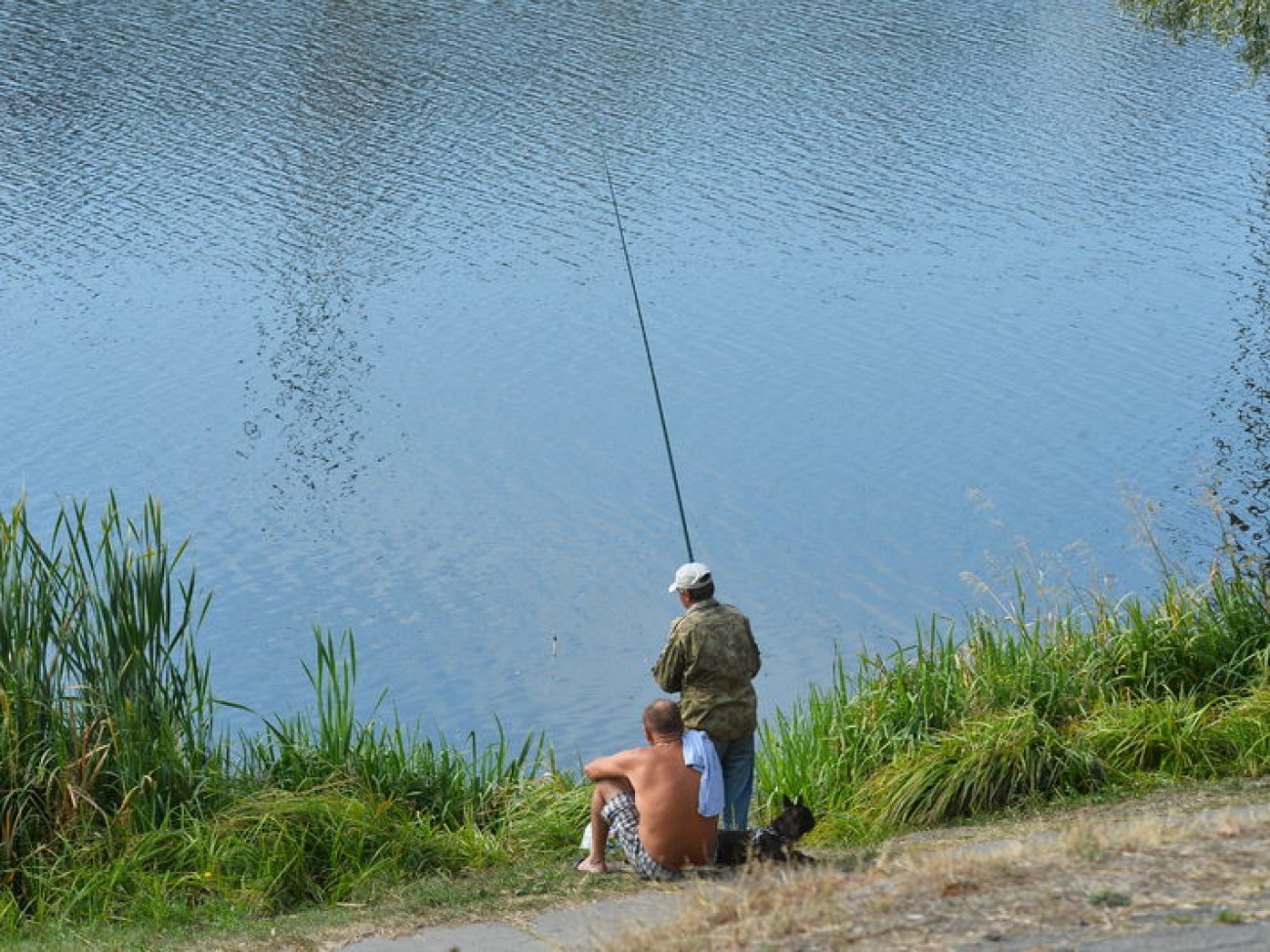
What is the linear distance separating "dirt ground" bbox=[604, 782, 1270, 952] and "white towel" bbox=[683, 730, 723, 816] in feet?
1.75

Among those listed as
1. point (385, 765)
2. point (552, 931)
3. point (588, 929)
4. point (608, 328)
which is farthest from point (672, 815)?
point (608, 328)

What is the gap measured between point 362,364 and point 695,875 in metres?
14.3

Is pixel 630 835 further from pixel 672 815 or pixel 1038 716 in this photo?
pixel 1038 716

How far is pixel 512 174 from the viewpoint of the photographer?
26938 mm

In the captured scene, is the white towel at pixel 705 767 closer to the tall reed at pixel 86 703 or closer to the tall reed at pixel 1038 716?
the tall reed at pixel 1038 716

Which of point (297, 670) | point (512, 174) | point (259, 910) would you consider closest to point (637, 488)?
point (297, 670)

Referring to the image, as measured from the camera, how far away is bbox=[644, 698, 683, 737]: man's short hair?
22.7ft

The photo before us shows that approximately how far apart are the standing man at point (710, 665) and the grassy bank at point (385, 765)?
A: 887 mm

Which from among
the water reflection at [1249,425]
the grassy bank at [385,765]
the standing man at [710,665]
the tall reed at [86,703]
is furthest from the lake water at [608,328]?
the standing man at [710,665]

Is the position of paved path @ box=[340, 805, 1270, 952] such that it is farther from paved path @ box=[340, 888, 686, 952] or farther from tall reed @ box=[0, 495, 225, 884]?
tall reed @ box=[0, 495, 225, 884]

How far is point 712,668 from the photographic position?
7117mm

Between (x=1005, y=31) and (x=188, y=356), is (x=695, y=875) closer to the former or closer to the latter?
(x=188, y=356)

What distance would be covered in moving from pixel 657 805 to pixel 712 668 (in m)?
0.60

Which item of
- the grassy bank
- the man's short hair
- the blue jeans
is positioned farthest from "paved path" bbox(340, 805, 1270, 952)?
the blue jeans
